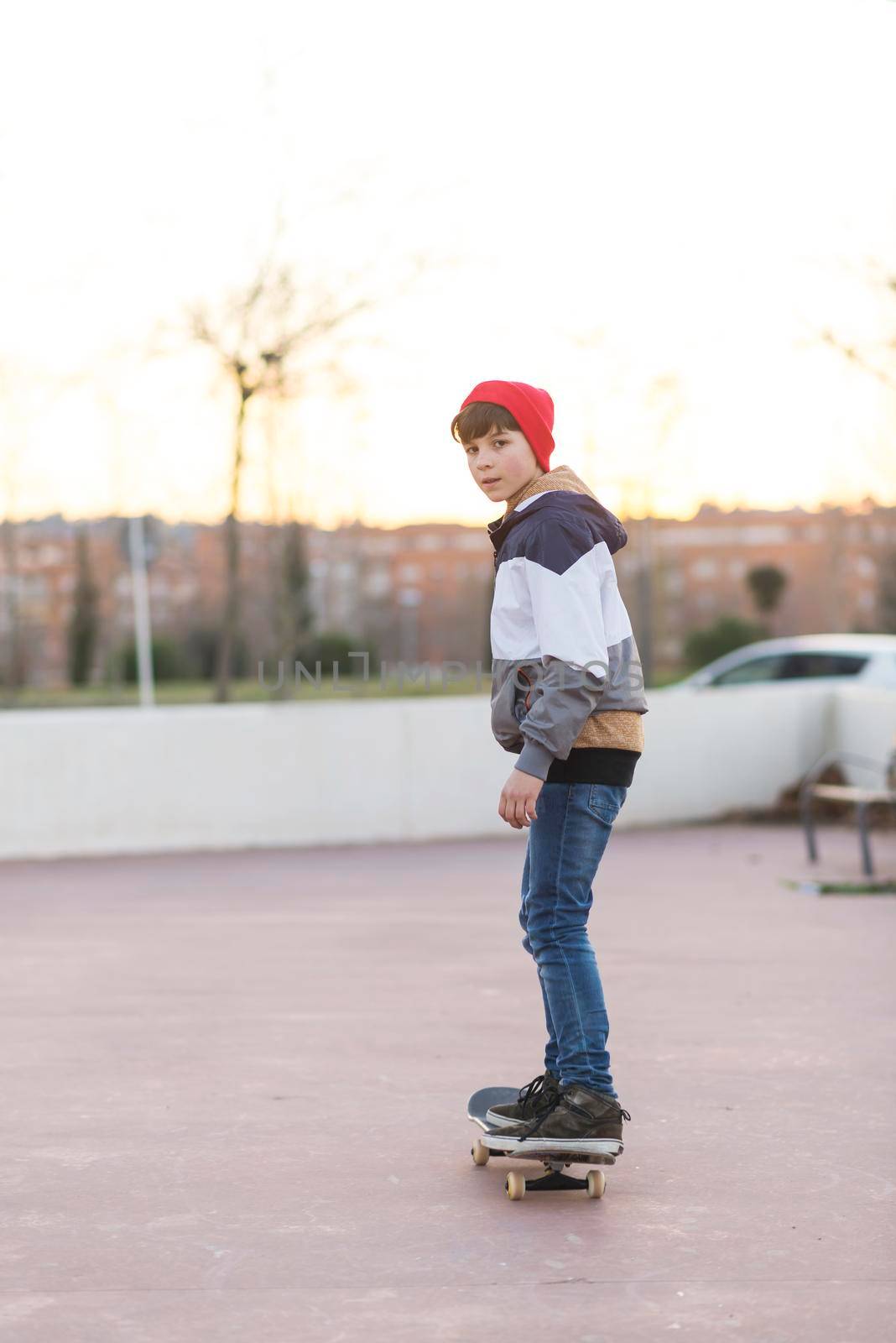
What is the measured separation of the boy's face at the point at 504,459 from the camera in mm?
3930

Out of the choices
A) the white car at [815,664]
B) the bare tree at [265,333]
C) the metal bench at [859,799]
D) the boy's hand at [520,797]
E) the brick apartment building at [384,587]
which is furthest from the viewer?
the brick apartment building at [384,587]

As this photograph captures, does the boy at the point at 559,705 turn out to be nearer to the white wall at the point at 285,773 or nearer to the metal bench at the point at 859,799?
the metal bench at the point at 859,799

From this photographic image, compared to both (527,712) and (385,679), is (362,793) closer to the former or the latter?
(385,679)

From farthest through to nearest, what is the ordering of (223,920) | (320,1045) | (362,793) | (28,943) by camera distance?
(362,793) < (223,920) < (28,943) < (320,1045)

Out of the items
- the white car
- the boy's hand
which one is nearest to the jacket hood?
the boy's hand

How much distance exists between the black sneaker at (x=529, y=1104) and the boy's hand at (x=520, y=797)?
2.15 ft

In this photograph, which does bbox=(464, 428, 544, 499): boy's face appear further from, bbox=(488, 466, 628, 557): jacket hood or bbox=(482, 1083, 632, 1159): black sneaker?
bbox=(482, 1083, 632, 1159): black sneaker

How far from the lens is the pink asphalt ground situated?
3.09m

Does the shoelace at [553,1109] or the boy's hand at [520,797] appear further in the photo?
the shoelace at [553,1109]

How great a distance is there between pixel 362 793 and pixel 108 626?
120ft

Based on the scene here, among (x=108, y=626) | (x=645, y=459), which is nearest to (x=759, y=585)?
(x=108, y=626)

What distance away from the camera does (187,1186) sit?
3818 mm

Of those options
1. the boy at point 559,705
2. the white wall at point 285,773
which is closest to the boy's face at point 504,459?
the boy at point 559,705

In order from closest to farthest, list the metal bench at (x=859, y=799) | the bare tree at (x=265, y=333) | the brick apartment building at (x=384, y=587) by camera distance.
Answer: the metal bench at (x=859, y=799), the bare tree at (x=265, y=333), the brick apartment building at (x=384, y=587)
